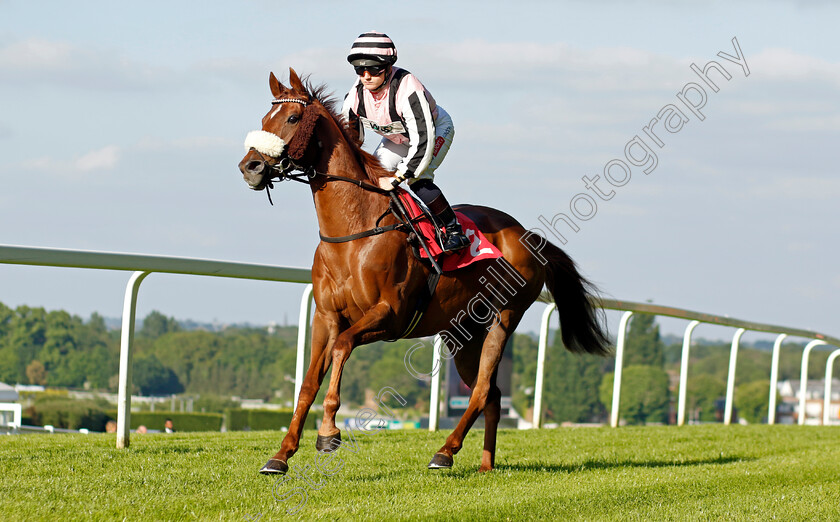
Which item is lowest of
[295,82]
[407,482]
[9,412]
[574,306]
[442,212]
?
[9,412]

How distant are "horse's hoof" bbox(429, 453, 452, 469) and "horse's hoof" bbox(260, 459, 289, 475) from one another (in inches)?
37.9

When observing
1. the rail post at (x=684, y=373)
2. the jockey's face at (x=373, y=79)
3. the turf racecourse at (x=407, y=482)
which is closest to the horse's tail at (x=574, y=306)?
the turf racecourse at (x=407, y=482)

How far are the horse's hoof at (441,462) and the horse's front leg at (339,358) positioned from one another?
0.73 metres

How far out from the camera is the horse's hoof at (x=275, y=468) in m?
4.24

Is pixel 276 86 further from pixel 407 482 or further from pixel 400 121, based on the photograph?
pixel 407 482

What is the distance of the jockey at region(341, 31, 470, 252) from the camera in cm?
484

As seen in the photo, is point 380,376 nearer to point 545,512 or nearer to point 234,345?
point 234,345

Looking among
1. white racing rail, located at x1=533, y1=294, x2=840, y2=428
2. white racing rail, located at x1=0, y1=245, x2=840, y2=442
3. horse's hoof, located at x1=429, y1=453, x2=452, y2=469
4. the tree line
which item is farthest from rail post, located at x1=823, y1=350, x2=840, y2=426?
horse's hoof, located at x1=429, y1=453, x2=452, y2=469

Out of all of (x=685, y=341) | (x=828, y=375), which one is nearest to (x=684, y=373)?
(x=685, y=341)

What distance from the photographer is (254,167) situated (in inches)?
173

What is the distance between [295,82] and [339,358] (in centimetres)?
142

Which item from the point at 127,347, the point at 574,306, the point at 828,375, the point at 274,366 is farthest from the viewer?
the point at 274,366

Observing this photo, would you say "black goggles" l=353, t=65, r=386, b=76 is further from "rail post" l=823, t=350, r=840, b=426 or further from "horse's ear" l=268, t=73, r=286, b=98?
"rail post" l=823, t=350, r=840, b=426

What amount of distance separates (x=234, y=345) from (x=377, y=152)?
62292 millimetres
